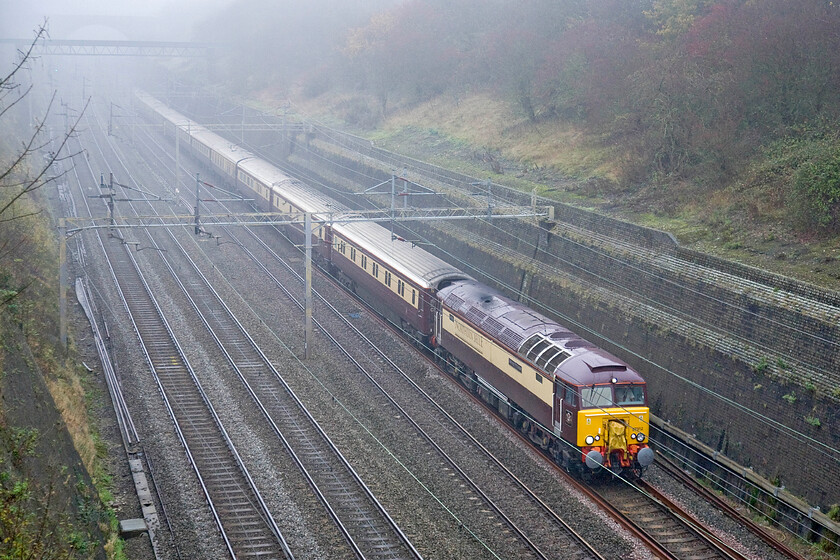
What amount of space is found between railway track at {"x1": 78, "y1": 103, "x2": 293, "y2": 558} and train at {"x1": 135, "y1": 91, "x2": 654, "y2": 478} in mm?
6674

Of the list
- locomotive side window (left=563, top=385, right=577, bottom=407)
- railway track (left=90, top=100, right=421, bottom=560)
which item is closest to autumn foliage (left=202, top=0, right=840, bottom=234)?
locomotive side window (left=563, top=385, right=577, bottom=407)

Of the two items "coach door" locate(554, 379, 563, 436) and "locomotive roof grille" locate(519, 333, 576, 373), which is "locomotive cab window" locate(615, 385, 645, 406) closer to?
"coach door" locate(554, 379, 563, 436)

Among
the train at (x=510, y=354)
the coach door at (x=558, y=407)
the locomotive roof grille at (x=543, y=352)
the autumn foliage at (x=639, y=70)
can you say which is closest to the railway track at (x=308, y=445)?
the coach door at (x=558, y=407)

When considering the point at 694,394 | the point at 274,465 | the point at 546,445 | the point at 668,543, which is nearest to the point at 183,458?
the point at 274,465

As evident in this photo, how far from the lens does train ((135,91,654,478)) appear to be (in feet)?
58.1

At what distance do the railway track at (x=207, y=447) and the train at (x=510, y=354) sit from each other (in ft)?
21.9

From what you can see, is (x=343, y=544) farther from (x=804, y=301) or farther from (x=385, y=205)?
(x=385, y=205)

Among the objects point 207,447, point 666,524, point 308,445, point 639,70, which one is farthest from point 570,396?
point 639,70

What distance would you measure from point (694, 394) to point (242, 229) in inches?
1118

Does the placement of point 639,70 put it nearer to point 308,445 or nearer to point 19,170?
point 308,445

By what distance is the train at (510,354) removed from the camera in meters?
17.7

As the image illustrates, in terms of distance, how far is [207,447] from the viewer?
62.7 feet

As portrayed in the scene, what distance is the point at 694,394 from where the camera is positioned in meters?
20.4

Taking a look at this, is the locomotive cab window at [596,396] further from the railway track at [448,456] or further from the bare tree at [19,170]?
the bare tree at [19,170]
